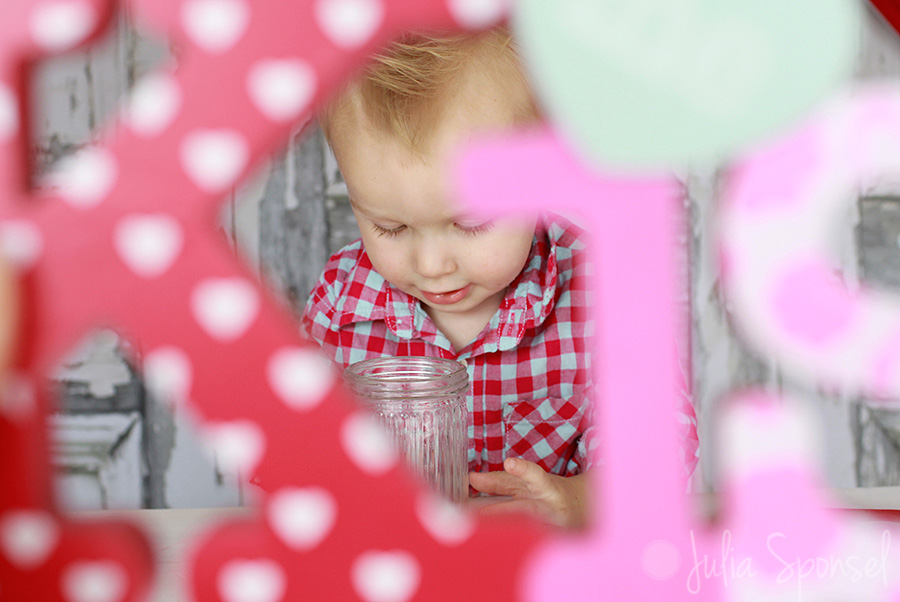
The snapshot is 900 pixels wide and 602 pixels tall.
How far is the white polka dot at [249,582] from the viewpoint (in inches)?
9.8

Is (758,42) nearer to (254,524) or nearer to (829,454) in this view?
(254,524)

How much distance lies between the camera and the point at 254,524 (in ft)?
0.82

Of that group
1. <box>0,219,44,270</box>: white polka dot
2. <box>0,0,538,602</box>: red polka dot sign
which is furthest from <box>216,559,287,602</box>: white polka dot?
<box>0,219,44,270</box>: white polka dot

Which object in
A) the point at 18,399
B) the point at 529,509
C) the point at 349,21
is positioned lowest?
the point at 529,509

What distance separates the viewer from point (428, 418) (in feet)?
1.60

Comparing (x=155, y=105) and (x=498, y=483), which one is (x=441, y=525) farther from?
(x=498, y=483)

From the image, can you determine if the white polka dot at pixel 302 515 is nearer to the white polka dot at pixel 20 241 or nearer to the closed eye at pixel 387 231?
the white polka dot at pixel 20 241

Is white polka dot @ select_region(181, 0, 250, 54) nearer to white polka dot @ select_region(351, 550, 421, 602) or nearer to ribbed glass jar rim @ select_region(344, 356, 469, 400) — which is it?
white polka dot @ select_region(351, 550, 421, 602)

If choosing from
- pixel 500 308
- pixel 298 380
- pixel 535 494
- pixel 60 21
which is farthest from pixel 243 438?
pixel 500 308

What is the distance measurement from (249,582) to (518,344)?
676 millimetres

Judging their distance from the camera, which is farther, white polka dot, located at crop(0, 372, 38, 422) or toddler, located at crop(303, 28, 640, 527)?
toddler, located at crop(303, 28, 640, 527)

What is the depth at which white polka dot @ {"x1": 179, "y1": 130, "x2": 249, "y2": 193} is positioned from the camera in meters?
0.23

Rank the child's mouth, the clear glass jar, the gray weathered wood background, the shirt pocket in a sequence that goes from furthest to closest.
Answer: the gray weathered wood background → the shirt pocket → the child's mouth → the clear glass jar

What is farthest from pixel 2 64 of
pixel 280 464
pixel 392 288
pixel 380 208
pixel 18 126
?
pixel 392 288
